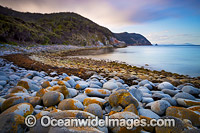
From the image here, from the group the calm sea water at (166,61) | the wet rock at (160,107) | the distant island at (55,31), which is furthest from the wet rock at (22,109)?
the distant island at (55,31)

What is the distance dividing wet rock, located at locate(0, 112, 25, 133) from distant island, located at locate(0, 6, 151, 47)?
23.8m

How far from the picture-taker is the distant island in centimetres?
2314

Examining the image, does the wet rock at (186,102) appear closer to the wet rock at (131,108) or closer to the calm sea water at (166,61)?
the wet rock at (131,108)

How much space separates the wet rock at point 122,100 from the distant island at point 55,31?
79.4ft

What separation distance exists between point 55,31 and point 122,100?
62683mm

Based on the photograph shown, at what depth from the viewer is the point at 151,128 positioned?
4.77 ft

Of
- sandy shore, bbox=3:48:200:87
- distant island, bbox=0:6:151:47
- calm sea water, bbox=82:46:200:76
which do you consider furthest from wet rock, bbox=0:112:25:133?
distant island, bbox=0:6:151:47

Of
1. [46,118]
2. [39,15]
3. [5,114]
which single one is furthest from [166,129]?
[39,15]

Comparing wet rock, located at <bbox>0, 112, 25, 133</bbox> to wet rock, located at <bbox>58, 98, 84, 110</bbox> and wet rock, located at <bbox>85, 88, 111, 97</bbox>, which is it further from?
wet rock, located at <bbox>85, 88, 111, 97</bbox>

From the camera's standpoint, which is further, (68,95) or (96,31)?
(96,31)

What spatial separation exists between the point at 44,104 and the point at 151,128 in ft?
6.06

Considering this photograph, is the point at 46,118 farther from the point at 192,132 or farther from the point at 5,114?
the point at 192,132

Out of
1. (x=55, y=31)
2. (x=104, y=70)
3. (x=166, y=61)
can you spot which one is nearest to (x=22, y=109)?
(x=104, y=70)

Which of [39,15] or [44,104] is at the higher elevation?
[39,15]
